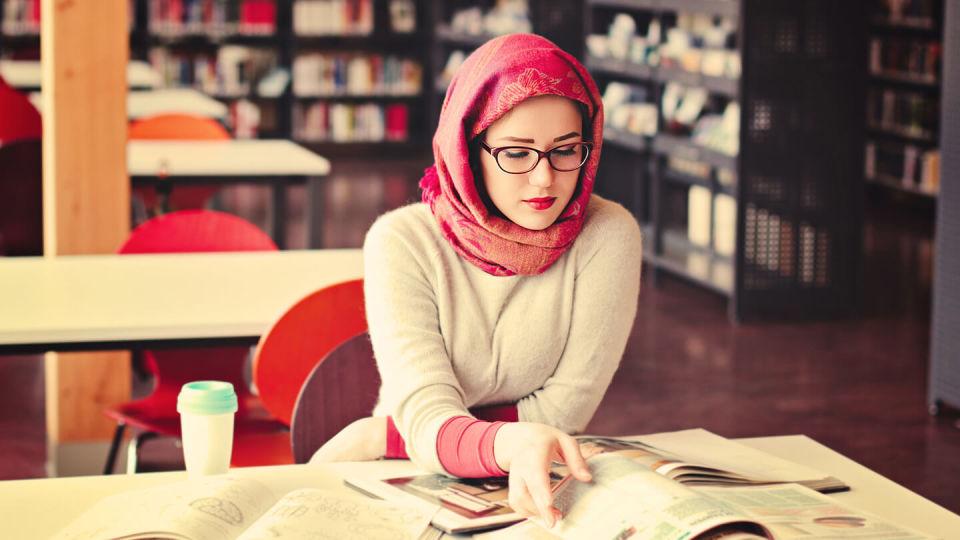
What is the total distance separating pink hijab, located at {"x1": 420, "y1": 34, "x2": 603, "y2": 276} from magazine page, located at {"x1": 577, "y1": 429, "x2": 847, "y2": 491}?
0.30 m

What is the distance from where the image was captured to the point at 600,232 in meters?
1.96

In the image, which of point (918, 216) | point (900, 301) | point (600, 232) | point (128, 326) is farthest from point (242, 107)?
point (600, 232)

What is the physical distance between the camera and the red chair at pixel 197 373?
2.78 meters

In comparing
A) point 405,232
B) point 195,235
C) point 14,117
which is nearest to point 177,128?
point 14,117

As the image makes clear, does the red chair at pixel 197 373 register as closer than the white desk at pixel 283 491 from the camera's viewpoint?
No

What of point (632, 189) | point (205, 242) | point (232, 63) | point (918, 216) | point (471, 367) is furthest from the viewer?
point (232, 63)

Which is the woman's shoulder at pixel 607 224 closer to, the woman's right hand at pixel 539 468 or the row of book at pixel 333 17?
the woman's right hand at pixel 539 468

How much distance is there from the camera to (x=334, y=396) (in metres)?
2.19

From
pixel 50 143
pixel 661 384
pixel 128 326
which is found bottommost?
pixel 661 384

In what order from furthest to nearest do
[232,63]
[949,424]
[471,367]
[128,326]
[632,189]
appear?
[232,63], [632,189], [949,424], [128,326], [471,367]

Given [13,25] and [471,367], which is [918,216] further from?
[471,367]

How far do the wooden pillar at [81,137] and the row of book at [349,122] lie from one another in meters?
6.98

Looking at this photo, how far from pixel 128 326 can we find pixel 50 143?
3.54 ft


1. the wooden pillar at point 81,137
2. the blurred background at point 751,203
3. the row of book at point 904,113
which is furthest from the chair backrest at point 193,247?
the row of book at point 904,113
